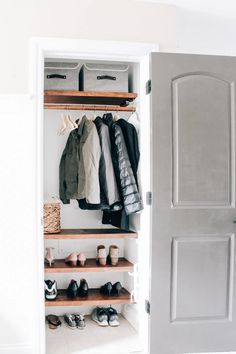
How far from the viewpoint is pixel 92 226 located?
153 inches

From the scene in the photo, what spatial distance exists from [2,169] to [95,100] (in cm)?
117

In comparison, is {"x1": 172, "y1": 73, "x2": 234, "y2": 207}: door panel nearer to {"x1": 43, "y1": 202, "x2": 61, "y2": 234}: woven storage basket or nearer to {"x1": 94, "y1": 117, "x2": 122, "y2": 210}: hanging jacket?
{"x1": 94, "y1": 117, "x2": 122, "y2": 210}: hanging jacket

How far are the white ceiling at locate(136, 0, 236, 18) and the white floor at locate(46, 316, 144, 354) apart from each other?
243 cm

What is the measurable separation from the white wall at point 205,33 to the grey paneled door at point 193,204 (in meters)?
0.45

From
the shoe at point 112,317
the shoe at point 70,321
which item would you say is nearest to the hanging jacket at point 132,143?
the shoe at point 112,317

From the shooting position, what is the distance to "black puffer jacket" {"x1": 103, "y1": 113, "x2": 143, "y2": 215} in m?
3.16

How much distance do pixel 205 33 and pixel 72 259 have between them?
2.20m

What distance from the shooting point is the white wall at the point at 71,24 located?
2.88 meters

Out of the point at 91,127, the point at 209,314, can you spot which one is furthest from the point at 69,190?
the point at 209,314

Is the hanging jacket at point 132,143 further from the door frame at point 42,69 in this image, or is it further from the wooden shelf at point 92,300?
the wooden shelf at point 92,300

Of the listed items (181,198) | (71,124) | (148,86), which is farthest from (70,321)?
(148,86)

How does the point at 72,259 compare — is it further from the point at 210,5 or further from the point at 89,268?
the point at 210,5

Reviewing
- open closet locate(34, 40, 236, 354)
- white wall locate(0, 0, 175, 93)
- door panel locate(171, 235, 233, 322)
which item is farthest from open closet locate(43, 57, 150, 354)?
white wall locate(0, 0, 175, 93)

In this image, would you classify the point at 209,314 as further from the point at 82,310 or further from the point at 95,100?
the point at 95,100
